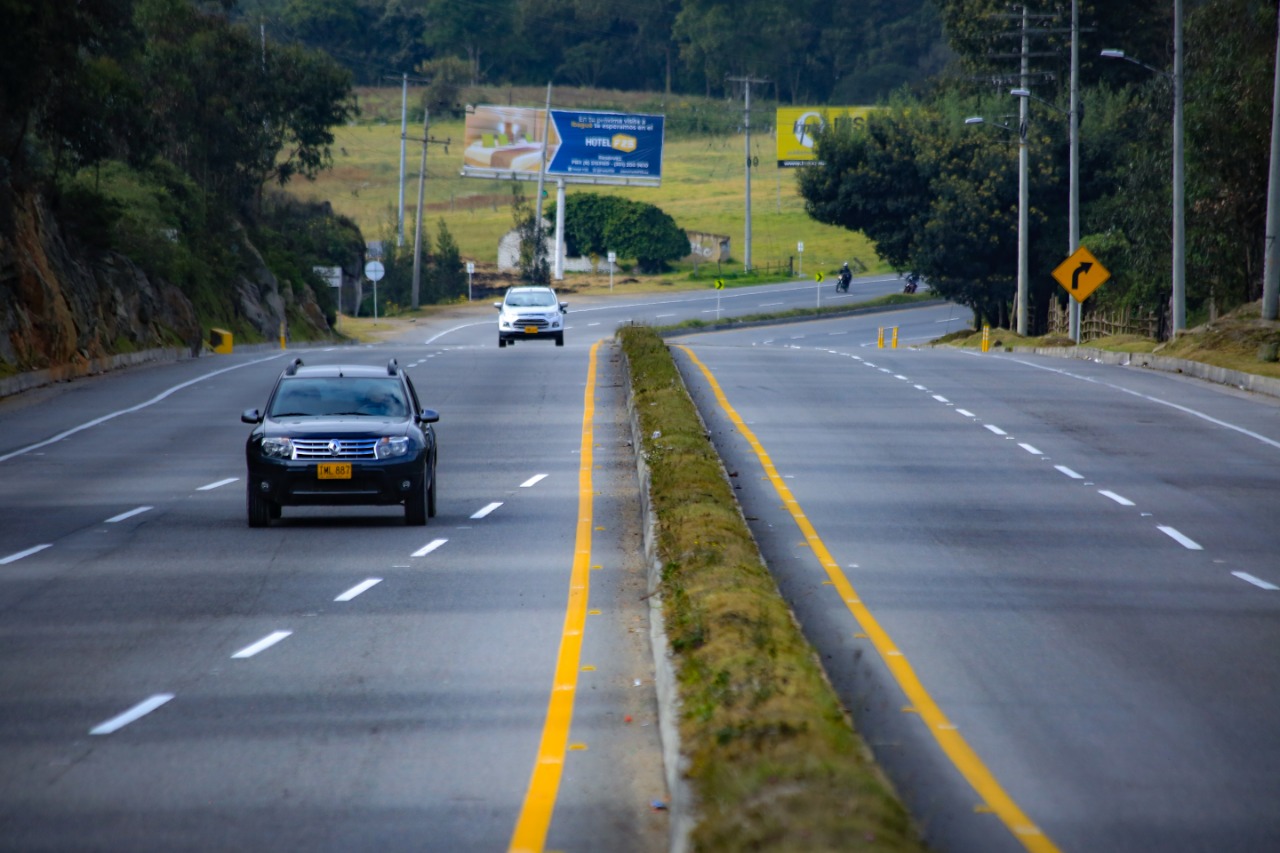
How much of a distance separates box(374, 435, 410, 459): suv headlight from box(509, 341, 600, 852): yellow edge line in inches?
77.0

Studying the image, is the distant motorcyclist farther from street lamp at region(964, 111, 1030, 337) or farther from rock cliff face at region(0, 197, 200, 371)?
rock cliff face at region(0, 197, 200, 371)

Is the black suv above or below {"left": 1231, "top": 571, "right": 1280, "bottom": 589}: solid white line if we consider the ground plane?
above

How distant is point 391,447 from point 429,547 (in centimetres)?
148

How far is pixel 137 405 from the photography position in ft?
109

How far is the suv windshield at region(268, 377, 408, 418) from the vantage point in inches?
736

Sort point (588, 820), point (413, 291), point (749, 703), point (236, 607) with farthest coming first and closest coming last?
point (413, 291) → point (236, 607) → point (749, 703) → point (588, 820)

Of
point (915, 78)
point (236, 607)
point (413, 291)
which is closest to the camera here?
point (236, 607)

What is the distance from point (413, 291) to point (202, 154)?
24.1 meters

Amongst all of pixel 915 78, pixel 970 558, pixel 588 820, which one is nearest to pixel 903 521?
pixel 970 558

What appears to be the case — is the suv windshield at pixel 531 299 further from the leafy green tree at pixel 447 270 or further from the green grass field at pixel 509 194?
the green grass field at pixel 509 194

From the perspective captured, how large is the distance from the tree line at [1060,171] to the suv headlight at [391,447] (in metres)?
35.8

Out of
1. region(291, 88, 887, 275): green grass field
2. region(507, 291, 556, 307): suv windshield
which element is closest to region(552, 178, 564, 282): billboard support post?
region(291, 88, 887, 275): green grass field

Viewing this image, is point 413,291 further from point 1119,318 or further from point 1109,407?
point 1109,407

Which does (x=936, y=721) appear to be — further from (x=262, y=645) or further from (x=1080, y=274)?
(x=1080, y=274)
